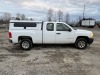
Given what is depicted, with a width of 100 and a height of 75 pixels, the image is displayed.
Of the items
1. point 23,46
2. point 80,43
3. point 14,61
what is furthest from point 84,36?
point 14,61

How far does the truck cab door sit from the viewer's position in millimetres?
9273

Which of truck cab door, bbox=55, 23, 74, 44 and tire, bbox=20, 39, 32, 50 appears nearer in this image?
tire, bbox=20, 39, 32, 50

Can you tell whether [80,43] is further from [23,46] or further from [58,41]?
[23,46]

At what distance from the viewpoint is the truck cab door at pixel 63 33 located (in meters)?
9.27

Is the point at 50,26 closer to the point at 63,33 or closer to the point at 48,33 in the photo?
the point at 48,33

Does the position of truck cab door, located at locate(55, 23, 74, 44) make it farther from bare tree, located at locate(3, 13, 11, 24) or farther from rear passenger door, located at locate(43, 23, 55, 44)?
bare tree, located at locate(3, 13, 11, 24)

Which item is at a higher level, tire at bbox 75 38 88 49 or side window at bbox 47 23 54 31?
side window at bbox 47 23 54 31

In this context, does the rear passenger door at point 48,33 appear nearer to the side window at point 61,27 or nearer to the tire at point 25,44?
the side window at point 61,27

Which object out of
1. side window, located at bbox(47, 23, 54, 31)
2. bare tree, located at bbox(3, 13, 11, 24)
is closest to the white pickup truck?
side window, located at bbox(47, 23, 54, 31)

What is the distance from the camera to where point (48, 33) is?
9195 mm

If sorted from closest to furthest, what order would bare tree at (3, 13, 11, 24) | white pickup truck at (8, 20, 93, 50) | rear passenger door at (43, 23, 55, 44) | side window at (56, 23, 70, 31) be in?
white pickup truck at (8, 20, 93, 50) → rear passenger door at (43, 23, 55, 44) → side window at (56, 23, 70, 31) → bare tree at (3, 13, 11, 24)

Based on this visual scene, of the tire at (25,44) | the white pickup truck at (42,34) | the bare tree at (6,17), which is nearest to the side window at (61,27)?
the white pickup truck at (42,34)

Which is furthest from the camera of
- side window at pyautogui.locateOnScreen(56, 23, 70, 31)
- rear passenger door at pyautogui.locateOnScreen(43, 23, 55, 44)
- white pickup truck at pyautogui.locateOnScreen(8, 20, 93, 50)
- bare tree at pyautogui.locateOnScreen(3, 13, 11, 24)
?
bare tree at pyautogui.locateOnScreen(3, 13, 11, 24)

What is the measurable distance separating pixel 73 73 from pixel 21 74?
6.26 ft
